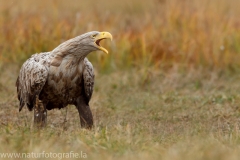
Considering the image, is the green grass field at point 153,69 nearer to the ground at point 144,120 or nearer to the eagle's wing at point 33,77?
the ground at point 144,120

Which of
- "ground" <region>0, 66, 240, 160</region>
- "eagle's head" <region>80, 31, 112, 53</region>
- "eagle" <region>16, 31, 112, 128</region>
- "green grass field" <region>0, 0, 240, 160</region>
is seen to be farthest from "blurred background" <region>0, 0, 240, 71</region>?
"eagle's head" <region>80, 31, 112, 53</region>

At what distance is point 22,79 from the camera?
7590 millimetres

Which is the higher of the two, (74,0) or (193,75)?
(74,0)

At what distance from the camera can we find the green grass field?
8.35 m

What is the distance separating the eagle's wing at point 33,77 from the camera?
7.18 meters

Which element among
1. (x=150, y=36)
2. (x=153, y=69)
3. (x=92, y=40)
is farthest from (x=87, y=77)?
(x=150, y=36)

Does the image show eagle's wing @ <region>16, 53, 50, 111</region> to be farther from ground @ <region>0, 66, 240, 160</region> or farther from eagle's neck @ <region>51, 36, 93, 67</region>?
ground @ <region>0, 66, 240, 160</region>

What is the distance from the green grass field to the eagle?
0.86ft

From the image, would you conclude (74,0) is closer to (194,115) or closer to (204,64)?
(204,64)

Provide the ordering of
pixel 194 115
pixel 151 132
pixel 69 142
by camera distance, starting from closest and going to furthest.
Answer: pixel 69 142, pixel 151 132, pixel 194 115

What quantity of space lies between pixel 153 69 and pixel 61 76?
13.5 feet

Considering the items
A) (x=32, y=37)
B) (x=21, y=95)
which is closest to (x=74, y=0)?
(x=32, y=37)

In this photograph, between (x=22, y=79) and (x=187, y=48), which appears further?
(x=187, y=48)

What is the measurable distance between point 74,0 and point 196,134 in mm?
12032
